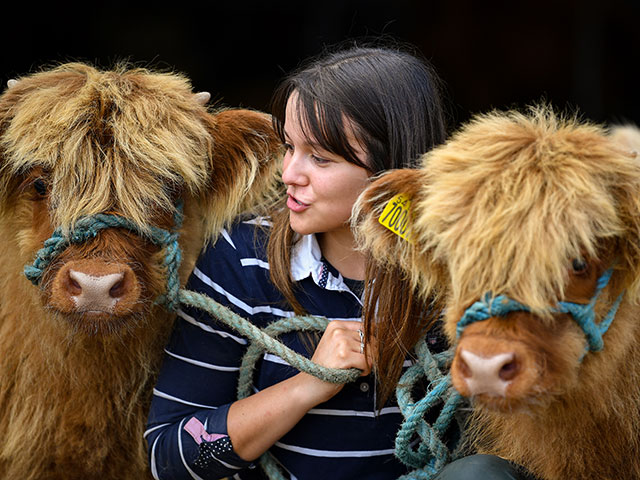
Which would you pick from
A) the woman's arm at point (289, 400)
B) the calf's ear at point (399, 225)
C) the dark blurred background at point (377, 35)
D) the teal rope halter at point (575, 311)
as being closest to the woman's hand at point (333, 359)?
the woman's arm at point (289, 400)

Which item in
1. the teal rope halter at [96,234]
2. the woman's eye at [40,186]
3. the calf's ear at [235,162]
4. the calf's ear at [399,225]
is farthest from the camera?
the calf's ear at [235,162]

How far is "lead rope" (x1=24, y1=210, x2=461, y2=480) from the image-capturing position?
2262mm

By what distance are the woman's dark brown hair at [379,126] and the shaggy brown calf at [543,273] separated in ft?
0.85

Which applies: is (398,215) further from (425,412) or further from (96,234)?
(96,234)

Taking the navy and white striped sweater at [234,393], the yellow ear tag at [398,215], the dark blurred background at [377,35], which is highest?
the yellow ear tag at [398,215]

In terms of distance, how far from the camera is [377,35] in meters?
7.84

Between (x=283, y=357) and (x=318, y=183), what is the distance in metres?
0.51

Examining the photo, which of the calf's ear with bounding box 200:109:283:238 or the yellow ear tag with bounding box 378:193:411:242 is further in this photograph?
the calf's ear with bounding box 200:109:283:238

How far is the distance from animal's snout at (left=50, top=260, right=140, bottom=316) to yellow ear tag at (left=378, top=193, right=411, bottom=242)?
75cm

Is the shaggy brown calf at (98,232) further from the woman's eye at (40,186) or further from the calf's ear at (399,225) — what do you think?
the calf's ear at (399,225)

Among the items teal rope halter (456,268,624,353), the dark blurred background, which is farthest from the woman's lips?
the dark blurred background

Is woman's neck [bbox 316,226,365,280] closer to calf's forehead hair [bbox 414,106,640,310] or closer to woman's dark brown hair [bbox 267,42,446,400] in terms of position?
woman's dark brown hair [bbox 267,42,446,400]

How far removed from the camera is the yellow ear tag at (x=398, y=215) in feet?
6.94

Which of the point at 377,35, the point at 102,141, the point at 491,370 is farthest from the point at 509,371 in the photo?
the point at 377,35
